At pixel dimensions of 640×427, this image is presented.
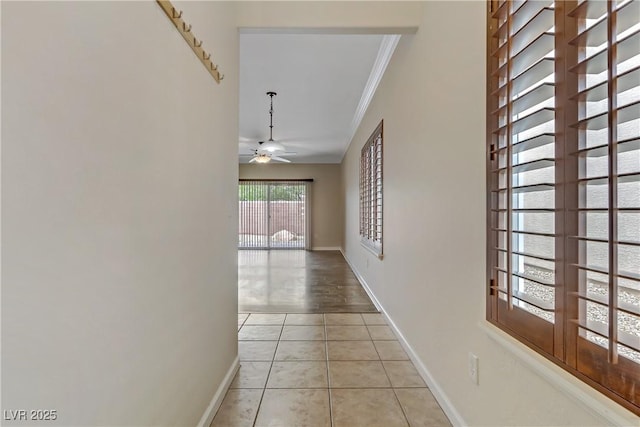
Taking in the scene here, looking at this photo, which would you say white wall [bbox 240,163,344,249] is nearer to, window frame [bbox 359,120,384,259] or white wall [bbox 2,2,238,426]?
window frame [bbox 359,120,384,259]

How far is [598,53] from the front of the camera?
0.81 metres

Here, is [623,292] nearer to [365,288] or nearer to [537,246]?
[537,246]

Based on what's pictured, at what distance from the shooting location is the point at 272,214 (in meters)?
9.70

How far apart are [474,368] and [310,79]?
3359 millimetres

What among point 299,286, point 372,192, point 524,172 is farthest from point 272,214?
point 524,172

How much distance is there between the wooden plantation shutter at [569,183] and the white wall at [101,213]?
4.22ft

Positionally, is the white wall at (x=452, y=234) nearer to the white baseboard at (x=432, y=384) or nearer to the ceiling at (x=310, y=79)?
the white baseboard at (x=432, y=384)

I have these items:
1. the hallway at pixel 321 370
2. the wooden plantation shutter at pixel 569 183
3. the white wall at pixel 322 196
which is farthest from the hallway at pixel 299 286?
the wooden plantation shutter at pixel 569 183

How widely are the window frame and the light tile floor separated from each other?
1166mm

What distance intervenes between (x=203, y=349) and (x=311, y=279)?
3.81 meters

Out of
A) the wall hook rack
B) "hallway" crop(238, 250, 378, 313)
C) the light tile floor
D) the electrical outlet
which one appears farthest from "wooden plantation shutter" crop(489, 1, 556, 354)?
"hallway" crop(238, 250, 378, 313)

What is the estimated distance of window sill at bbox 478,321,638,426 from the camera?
0.76m

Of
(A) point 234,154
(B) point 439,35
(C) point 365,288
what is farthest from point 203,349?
(C) point 365,288

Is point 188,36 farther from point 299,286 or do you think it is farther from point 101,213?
point 299,286
